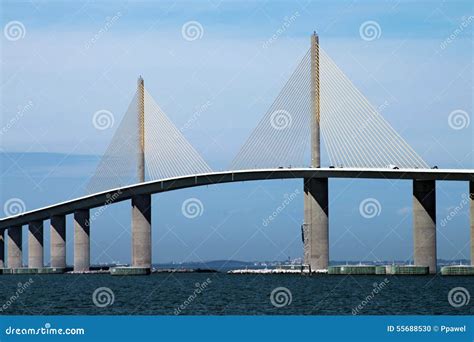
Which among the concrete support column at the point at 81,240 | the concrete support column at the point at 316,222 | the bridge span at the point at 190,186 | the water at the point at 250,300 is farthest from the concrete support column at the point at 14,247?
the water at the point at 250,300

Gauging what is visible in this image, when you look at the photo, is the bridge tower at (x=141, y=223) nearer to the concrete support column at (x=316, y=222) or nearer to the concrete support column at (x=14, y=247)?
the concrete support column at (x=316, y=222)

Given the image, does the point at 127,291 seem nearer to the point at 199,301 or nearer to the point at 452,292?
the point at 199,301

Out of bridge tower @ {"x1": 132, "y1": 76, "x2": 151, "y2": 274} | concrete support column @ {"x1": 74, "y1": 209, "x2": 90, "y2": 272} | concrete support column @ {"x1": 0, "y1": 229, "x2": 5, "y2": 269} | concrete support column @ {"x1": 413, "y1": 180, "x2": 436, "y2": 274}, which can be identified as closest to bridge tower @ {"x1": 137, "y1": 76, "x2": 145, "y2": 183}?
bridge tower @ {"x1": 132, "y1": 76, "x2": 151, "y2": 274}

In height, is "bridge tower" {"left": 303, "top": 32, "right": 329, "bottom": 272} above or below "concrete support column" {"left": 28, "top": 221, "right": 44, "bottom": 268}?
below

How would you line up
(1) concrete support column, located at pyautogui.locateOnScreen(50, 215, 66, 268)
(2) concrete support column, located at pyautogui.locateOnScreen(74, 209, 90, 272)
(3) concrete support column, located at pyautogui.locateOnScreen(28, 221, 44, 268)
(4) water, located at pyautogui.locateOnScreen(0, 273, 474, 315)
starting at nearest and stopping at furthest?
(4) water, located at pyautogui.locateOnScreen(0, 273, 474, 315) < (2) concrete support column, located at pyautogui.locateOnScreen(74, 209, 90, 272) < (1) concrete support column, located at pyautogui.locateOnScreen(50, 215, 66, 268) < (3) concrete support column, located at pyautogui.locateOnScreen(28, 221, 44, 268)

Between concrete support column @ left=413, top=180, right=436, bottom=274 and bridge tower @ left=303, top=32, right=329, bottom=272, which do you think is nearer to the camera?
concrete support column @ left=413, top=180, right=436, bottom=274

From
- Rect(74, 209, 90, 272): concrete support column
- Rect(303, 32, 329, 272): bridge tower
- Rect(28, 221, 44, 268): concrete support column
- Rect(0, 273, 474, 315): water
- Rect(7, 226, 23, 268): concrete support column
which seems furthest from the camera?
Rect(7, 226, 23, 268): concrete support column

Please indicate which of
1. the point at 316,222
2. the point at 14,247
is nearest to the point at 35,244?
the point at 14,247

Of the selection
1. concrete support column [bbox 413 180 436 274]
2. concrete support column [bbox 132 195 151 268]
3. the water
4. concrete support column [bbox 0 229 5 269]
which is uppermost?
concrete support column [bbox 0 229 5 269]

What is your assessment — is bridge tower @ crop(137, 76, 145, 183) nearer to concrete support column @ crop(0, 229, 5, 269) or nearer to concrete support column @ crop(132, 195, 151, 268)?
concrete support column @ crop(132, 195, 151, 268)
